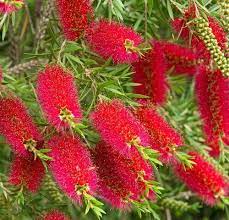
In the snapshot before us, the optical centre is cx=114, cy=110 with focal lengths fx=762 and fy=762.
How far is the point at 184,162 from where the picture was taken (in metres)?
2.26

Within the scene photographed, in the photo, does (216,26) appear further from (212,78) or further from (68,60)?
(68,60)

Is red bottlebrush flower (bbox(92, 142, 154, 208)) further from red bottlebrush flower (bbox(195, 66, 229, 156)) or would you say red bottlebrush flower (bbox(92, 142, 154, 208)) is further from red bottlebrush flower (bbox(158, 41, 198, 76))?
red bottlebrush flower (bbox(158, 41, 198, 76))

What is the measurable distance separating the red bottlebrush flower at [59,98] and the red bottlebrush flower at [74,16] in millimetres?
158

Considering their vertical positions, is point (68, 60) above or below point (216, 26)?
below

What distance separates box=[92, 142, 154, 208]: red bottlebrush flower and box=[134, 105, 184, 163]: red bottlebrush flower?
8 cm

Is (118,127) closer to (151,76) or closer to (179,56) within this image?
(151,76)

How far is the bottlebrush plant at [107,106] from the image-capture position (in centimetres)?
195

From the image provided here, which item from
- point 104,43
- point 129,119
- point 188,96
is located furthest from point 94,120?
point 188,96

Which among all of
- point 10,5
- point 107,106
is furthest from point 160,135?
point 10,5

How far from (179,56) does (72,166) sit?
773mm

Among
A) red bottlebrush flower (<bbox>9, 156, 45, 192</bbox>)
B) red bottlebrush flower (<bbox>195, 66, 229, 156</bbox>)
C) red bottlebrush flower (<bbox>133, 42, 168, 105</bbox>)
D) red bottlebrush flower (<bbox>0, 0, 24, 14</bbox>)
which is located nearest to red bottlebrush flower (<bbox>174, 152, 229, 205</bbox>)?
red bottlebrush flower (<bbox>195, 66, 229, 156</bbox>)

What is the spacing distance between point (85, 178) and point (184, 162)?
1.57ft

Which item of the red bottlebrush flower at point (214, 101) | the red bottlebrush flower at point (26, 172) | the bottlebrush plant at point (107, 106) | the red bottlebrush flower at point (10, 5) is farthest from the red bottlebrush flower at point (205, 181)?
the red bottlebrush flower at point (10, 5)

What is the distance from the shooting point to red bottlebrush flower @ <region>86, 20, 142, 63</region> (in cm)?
214
